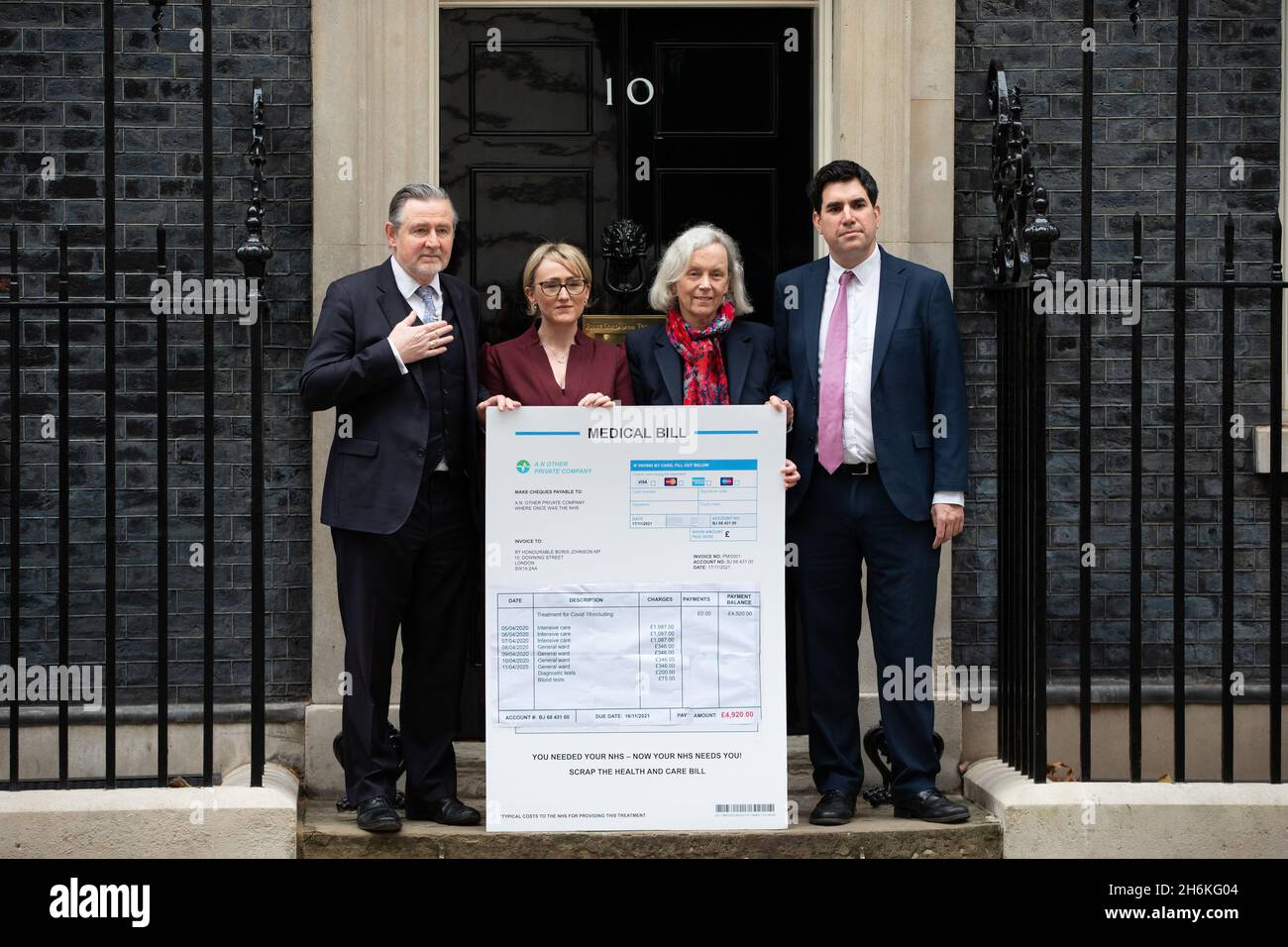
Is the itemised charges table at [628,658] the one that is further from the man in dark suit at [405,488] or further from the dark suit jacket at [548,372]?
the dark suit jacket at [548,372]

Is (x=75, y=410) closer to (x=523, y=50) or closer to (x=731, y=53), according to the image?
(x=523, y=50)

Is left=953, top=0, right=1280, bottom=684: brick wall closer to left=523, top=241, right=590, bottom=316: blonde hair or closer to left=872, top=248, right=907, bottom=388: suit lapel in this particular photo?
left=872, top=248, right=907, bottom=388: suit lapel

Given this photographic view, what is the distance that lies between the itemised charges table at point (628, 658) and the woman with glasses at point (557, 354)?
72 cm

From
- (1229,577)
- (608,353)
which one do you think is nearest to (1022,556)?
(1229,577)

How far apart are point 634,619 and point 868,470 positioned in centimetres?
99

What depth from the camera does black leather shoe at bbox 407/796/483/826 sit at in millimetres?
5734

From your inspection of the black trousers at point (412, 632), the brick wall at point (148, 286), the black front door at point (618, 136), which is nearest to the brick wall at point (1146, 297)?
the black front door at point (618, 136)

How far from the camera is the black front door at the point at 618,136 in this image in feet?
23.2

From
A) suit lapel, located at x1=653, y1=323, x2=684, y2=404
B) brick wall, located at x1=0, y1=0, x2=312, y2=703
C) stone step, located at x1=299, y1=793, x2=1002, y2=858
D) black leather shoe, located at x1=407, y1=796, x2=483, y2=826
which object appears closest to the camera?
stone step, located at x1=299, y1=793, x2=1002, y2=858

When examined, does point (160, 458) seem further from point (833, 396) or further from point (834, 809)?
point (834, 809)

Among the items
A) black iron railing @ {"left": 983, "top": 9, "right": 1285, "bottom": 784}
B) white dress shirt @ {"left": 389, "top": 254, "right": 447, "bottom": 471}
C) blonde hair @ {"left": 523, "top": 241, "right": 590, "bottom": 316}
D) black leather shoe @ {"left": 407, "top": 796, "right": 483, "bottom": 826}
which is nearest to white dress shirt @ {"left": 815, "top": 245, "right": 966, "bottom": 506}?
black iron railing @ {"left": 983, "top": 9, "right": 1285, "bottom": 784}

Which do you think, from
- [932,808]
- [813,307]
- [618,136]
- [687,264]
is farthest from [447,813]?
[618,136]

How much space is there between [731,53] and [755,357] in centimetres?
188

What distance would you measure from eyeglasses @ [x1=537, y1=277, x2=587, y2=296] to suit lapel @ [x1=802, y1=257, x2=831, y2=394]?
842 mm
